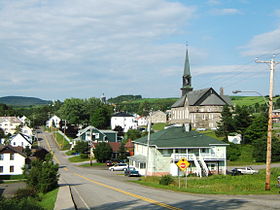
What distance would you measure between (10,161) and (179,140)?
27910 mm

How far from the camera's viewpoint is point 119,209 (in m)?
18.4

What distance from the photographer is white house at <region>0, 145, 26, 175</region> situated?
6050 cm

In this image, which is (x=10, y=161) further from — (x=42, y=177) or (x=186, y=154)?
(x=42, y=177)

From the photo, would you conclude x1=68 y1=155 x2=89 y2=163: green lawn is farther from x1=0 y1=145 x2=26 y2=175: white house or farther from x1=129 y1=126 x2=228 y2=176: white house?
x1=129 y1=126 x2=228 y2=176: white house

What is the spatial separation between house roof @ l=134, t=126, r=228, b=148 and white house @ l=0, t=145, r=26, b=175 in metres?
21.3

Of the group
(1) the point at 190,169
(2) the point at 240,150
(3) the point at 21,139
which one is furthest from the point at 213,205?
(3) the point at 21,139

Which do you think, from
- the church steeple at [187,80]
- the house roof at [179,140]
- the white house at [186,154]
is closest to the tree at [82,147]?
the house roof at [179,140]

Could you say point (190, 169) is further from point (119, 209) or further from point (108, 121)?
point (108, 121)

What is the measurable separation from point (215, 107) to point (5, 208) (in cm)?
9299

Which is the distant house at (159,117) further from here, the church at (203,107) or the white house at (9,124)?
the white house at (9,124)

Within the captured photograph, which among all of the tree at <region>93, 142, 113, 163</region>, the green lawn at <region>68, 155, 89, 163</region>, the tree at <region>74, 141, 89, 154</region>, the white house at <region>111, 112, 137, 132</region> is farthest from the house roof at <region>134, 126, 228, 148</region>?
the white house at <region>111, 112, 137, 132</region>

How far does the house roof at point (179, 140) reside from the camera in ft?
168

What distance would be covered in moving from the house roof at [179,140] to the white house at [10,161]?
69.9 feet

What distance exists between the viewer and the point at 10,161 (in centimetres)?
6100
